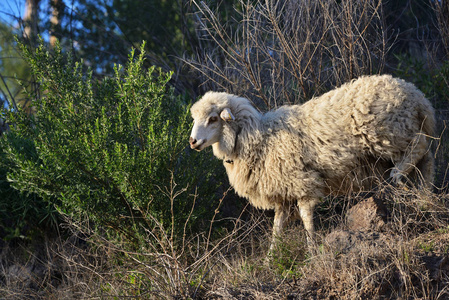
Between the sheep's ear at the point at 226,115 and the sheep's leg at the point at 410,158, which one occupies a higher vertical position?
the sheep's ear at the point at 226,115

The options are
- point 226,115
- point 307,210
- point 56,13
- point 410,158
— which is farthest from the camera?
point 56,13

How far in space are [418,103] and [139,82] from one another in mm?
2882

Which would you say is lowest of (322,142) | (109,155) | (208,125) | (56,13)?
(322,142)

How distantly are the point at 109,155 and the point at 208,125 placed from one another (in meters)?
1.07

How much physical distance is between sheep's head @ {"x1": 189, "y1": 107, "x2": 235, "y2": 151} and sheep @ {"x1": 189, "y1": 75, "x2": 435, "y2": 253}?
1cm

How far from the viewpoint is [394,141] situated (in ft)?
16.5

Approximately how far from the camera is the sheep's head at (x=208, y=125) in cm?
518

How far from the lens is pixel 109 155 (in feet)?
17.0

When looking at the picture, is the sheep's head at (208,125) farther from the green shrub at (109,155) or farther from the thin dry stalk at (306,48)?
the thin dry stalk at (306,48)

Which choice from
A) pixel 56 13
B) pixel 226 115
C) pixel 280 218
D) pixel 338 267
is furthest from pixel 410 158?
pixel 56 13

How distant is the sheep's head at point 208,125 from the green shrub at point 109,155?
232 mm

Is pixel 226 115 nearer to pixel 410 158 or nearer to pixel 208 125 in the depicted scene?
pixel 208 125

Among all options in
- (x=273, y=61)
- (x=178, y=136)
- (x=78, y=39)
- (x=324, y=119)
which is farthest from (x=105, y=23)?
(x=324, y=119)

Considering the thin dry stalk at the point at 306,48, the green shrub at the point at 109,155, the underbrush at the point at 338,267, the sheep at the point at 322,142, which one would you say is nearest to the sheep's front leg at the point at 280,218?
the sheep at the point at 322,142
